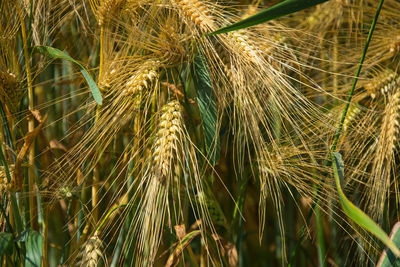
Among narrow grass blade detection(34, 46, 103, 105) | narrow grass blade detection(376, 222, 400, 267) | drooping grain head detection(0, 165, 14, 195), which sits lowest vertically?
narrow grass blade detection(376, 222, 400, 267)

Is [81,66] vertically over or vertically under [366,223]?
over

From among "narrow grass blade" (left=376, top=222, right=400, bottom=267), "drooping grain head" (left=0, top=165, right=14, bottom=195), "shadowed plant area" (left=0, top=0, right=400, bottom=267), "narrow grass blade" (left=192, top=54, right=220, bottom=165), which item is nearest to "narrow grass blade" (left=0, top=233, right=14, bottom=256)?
"shadowed plant area" (left=0, top=0, right=400, bottom=267)

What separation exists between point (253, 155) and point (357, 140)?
245 millimetres

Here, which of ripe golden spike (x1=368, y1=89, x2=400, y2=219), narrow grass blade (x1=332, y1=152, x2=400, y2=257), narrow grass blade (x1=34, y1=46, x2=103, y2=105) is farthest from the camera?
ripe golden spike (x1=368, y1=89, x2=400, y2=219)

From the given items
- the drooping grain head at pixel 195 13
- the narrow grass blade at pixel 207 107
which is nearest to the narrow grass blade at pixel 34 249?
the narrow grass blade at pixel 207 107

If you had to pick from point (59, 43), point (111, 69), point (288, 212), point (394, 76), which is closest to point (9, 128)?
point (111, 69)

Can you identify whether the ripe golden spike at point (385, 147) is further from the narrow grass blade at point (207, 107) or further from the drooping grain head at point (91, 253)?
the drooping grain head at point (91, 253)

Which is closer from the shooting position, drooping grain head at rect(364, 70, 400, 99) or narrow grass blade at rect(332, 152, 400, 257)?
narrow grass blade at rect(332, 152, 400, 257)

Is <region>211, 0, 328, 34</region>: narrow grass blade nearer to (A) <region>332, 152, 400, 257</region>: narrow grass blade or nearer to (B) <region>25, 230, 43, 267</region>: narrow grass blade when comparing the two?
(A) <region>332, 152, 400, 257</region>: narrow grass blade

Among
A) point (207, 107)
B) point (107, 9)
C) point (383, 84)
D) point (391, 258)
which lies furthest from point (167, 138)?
point (383, 84)

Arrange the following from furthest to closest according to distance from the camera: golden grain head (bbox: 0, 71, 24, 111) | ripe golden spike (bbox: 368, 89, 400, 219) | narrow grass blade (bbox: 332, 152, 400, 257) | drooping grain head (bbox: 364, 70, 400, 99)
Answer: drooping grain head (bbox: 364, 70, 400, 99)
ripe golden spike (bbox: 368, 89, 400, 219)
golden grain head (bbox: 0, 71, 24, 111)
narrow grass blade (bbox: 332, 152, 400, 257)

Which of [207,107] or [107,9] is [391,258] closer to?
[207,107]

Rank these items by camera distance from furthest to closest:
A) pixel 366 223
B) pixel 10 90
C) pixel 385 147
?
pixel 385 147 → pixel 10 90 → pixel 366 223

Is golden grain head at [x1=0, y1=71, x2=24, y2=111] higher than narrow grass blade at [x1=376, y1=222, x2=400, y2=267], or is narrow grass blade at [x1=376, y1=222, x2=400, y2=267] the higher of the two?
golden grain head at [x1=0, y1=71, x2=24, y2=111]
